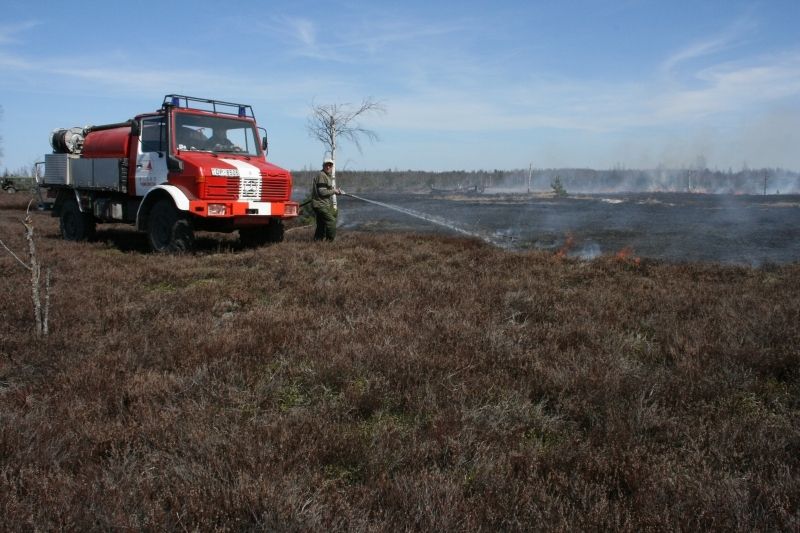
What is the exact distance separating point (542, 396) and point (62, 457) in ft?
10.3

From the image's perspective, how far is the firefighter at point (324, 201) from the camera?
12.5 metres

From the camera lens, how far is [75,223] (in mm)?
13375

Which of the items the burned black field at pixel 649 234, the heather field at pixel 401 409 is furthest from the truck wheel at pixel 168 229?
the burned black field at pixel 649 234

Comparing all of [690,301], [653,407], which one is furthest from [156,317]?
[690,301]

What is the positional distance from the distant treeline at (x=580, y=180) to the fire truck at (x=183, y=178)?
203 ft

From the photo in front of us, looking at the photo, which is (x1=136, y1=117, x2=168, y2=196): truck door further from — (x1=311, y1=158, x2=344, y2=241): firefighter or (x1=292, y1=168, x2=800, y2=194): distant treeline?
(x1=292, y1=168, x2=800, y2=194): distant treeline

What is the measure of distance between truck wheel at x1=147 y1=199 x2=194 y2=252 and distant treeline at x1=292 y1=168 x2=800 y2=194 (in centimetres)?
6334

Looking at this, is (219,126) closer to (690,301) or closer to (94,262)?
(94,262)

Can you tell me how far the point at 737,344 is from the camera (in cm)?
484

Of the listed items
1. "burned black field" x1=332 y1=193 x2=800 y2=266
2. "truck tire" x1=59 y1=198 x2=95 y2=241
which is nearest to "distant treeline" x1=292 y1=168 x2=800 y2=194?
"burned black field" x1=332 y1=193 x2=800 y2=266

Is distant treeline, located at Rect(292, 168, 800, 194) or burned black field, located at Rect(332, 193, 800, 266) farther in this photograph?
distant treeline, located at Rect(292, 168, 800, 194)

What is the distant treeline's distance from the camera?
76875mm

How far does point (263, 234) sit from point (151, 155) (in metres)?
2.88

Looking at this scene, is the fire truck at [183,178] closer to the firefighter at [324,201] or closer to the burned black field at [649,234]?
the firefighter at [324,201]
